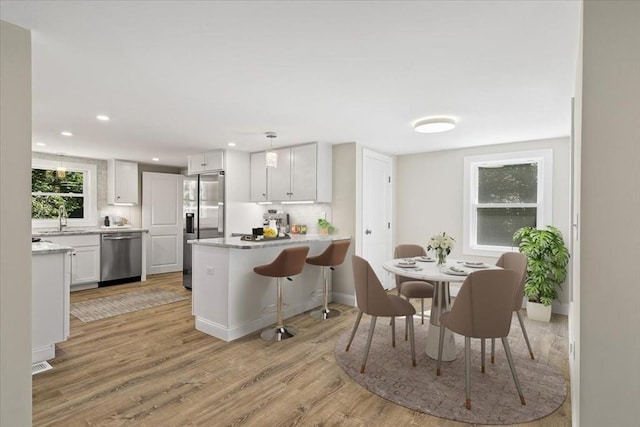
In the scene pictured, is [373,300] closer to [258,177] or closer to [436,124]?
[436,124]

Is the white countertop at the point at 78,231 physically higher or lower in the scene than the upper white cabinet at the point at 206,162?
lower

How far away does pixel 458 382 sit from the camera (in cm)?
257

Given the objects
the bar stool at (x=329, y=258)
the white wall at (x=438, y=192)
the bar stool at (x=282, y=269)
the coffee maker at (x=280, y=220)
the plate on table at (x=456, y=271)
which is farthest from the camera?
the coffee maker at (x=280, y=220)

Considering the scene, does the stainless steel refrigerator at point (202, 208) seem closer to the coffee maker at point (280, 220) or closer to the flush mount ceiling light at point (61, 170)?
the coffee maker at point (280, 220)

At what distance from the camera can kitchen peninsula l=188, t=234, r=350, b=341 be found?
11.1 ft

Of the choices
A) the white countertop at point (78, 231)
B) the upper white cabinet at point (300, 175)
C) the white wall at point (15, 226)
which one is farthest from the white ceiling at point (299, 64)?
the white countertop at point (78, 231)

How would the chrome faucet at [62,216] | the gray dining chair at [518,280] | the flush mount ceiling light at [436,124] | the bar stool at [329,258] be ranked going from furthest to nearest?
the chrome faucet at [62,216]
the bar stool at [329,258]
the flush mount ceiling light at [436,124]
the gray dining chair at [518,280]

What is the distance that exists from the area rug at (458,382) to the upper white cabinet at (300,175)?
219cm

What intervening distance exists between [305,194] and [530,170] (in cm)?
324

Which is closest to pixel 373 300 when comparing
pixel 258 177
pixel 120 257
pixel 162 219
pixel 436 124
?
pixel 436 124

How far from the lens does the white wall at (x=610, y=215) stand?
50.9 inches

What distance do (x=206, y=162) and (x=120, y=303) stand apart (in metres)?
2.47

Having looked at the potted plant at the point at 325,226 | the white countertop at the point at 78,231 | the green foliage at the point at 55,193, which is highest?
the green foliage at the point at 55,193

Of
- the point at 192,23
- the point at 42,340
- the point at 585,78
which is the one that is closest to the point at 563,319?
the point at 585,78
